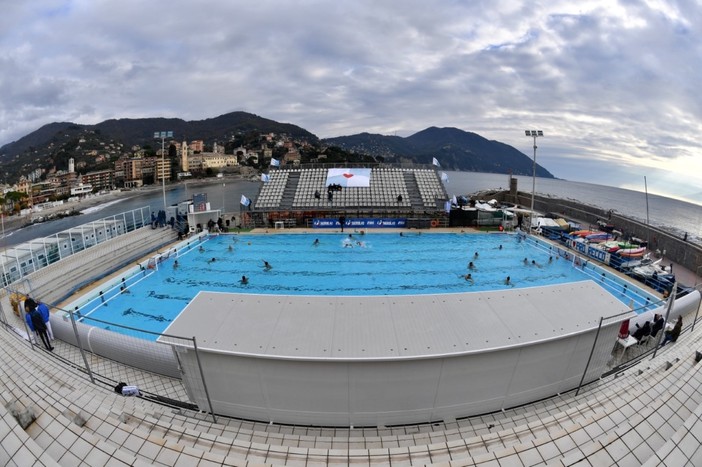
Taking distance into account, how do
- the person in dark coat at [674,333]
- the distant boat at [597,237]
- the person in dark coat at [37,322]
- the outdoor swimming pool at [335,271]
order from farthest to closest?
the distant boat at [597,237]
the outdoor swimming pool at [335,271]
the person in dark coat at [37,322]
the person in dark coat at [674,333]

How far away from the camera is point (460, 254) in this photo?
21.2 metres

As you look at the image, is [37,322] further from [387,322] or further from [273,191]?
[273,191]

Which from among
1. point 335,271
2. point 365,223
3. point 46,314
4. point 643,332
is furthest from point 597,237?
point 46,314

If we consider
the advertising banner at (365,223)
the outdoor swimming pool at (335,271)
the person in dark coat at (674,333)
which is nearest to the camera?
the person in dark coat at (674,333)

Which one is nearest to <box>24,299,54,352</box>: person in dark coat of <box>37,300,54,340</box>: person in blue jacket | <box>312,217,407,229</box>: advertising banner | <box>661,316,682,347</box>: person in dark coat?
<box>37,300,54,340</box>: person in blue jacket

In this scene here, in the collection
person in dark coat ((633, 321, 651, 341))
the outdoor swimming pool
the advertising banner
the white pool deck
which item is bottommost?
the outdoor swimming pool

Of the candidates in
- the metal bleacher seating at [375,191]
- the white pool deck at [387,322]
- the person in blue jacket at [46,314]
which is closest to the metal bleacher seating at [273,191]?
the metal bleacher seating at [375,191]

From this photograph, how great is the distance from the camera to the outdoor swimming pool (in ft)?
48.7

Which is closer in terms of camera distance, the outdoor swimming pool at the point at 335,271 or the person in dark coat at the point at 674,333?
the person in dark coat at the point at 674,333

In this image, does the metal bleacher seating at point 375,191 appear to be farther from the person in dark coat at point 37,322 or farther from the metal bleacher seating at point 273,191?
the person in dark coat at point 37,322

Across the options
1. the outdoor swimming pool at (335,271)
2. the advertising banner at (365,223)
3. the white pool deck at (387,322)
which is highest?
the white pool deck at (387,322)

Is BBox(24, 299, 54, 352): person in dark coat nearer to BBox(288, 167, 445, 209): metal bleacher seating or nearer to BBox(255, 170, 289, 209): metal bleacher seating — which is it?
BBox(288, 167, 445, 209): metal bleacher seating

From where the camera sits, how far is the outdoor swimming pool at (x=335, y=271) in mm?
14842

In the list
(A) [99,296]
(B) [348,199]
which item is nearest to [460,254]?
(B) [348,199]
